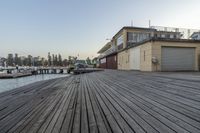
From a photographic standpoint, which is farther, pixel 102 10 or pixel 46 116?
pixel 102 10

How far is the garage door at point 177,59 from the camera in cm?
1440

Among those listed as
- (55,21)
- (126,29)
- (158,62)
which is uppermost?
(55,21)

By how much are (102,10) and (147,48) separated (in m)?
9.40

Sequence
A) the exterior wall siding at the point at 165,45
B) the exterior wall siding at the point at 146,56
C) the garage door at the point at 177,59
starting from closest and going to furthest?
the exterior wall siding at the point at 165,45 < the exterior wall siding at the point at 146,56 < the garage door at the point at 177,59

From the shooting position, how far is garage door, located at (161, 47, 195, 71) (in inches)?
567

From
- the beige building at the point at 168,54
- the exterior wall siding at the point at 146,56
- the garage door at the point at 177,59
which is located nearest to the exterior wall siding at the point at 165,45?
Result: the beige building at the point at 168,54

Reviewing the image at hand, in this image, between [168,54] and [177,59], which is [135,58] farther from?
[177,59]

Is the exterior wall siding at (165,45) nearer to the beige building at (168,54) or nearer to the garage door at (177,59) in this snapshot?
the beige building at (168,54)

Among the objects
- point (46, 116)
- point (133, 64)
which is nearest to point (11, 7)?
point (133, 64)

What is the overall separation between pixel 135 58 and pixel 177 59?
463cm

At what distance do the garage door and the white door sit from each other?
3.23 meters

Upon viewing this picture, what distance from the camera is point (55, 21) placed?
2509 cm

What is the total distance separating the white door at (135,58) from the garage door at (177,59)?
3.23 meters

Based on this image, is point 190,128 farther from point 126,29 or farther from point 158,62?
point 126,29
